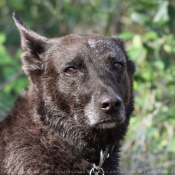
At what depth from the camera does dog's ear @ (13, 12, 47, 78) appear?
4879 millimetres

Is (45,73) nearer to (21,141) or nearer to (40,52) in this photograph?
(40,52)

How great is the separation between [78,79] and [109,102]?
1.54 feet

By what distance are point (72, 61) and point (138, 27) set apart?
6.14 m

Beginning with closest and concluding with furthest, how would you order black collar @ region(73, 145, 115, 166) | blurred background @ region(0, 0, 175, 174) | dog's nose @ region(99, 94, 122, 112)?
dog's nose @ region(99, 94, 122, 112) < black collar @ region(73, 145, 115, 166) < blurred background @ region(0, 0, 175, 174)

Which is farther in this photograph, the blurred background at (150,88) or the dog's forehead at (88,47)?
the blurred background at (150,88)

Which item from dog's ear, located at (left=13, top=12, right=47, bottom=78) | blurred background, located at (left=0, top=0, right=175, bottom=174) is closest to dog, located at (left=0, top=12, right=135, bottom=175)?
dog's ear, located at (left=13, top=12, right=47, bottom=78)

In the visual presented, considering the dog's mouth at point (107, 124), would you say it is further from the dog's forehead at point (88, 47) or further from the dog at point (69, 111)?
the dog's forehead at point (88, 47)

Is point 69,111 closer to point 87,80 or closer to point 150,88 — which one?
point 87,80

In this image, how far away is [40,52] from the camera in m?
5.01

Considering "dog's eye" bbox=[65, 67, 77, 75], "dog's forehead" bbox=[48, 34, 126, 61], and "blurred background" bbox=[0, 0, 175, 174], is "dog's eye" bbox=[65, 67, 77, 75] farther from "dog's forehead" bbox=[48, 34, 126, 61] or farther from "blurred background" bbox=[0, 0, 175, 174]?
"blurred background" bbox=[0, 0, 175, 174]

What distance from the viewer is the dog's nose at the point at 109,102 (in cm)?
424

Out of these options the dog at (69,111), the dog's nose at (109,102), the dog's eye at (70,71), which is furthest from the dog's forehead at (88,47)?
the dog's nose at (109,102)

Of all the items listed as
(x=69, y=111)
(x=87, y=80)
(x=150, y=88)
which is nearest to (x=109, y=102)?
(x=87, y=80)

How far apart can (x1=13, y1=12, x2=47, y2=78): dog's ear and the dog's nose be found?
90 centimetres
